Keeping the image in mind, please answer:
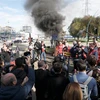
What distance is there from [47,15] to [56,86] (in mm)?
32809

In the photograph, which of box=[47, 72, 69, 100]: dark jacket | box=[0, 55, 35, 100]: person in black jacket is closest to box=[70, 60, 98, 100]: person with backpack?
box=[47, 72, 69, 100]: dark jacket

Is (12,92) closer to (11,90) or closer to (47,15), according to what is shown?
(11,90)

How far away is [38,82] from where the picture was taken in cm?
486

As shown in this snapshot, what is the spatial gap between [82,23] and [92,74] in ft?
276

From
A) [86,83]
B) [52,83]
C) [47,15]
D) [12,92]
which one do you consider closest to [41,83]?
[52,83]

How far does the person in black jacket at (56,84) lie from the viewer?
4410 millimetres

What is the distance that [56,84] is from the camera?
440cm

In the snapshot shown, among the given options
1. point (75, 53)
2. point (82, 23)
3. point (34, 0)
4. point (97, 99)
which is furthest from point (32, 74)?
point (82, 23)

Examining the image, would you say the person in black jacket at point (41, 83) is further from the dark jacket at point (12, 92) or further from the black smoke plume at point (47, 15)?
the black smoke plume at point (47, 15)

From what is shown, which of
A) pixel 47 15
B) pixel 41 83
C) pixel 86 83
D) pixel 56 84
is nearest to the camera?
pixel 86 83

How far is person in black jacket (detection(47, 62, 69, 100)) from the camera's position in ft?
14.5

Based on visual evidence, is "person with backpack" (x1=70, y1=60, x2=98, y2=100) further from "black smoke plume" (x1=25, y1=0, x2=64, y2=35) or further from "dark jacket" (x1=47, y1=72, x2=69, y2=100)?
"black smoke plume" (x1=25, y1=0, x2=64, y2=35)

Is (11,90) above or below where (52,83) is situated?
above

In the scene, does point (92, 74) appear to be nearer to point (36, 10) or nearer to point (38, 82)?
point (38, 82)
